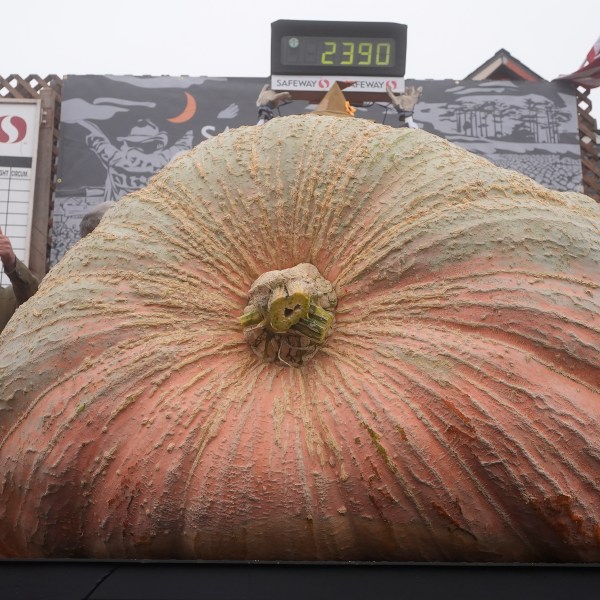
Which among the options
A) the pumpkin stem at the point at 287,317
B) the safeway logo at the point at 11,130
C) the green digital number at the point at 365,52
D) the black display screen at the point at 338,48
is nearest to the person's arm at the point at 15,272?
the pumpkin stem at the point at 287,317

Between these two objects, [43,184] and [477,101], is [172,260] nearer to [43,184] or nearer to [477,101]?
[43,184]

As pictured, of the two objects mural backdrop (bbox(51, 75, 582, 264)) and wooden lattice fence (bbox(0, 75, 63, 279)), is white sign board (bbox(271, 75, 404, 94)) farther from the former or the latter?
wooden lattice fence (bbox(0, 75, 63, 279))

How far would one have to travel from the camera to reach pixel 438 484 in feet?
3.46

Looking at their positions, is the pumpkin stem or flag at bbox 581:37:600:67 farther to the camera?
flag at bbox 581:37:600:67

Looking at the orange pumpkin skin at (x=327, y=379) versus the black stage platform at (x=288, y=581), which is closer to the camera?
the black stage platform at (x=288, y=581)

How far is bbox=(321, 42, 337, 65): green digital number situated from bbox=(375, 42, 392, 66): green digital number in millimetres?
297

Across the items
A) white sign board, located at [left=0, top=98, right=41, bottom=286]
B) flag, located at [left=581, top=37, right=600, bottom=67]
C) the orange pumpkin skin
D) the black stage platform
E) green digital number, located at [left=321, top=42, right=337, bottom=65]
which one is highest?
flag, located at [left=581, top=37, right=600, bottom=67]

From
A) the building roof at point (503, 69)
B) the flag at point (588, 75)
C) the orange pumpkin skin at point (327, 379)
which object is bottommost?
the orange pumpkin skin at point (327, 379)

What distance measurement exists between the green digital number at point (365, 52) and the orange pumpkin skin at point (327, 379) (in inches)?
143

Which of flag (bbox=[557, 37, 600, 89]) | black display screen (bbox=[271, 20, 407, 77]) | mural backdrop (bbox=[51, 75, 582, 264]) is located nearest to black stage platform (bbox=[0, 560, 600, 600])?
black display screen (bbox=[271, 20, 407, 77])

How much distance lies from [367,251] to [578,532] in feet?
1.95

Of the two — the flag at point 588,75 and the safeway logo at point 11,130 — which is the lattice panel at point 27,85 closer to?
the safeway logo at point 11,130

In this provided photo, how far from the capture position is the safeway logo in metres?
4.87

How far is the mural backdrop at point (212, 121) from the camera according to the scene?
17.2ft
